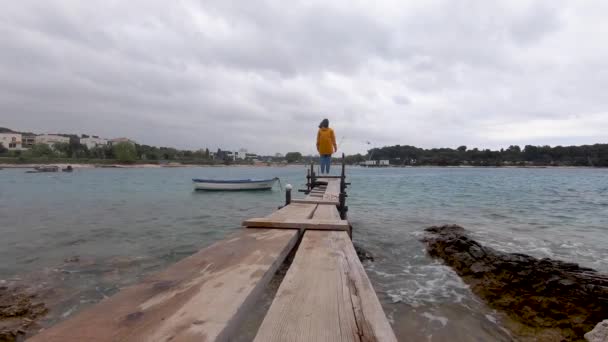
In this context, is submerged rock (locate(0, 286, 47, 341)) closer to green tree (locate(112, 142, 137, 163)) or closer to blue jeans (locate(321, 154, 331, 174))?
blue jeans (locate(321, 154, 331, 174))

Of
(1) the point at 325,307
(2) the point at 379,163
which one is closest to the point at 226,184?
(1) the point at 325,307

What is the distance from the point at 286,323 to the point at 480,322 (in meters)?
4.87

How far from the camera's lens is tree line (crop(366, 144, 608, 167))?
122562 millimetres

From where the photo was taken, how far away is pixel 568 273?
19.7 ft

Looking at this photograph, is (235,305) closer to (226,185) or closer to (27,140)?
(226,185)

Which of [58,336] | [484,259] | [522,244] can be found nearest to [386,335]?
[58,336]

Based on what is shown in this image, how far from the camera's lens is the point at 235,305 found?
2.03m

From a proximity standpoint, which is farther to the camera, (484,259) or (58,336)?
(484,259)

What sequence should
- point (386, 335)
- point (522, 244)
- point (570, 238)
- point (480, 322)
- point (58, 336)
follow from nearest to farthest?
point (58, 336), point (386, 335), point (480, 322), point (522, 244), point (570, 238)

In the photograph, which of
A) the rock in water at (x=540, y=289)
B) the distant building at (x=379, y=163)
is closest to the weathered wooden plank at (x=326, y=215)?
the rock in water at (x=540, y=289)

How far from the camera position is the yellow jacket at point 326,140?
13.2m

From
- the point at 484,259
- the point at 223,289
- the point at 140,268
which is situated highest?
the point at 223,289

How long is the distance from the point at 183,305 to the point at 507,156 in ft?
553

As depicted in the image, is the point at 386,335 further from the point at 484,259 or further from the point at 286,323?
the point at 484,259
